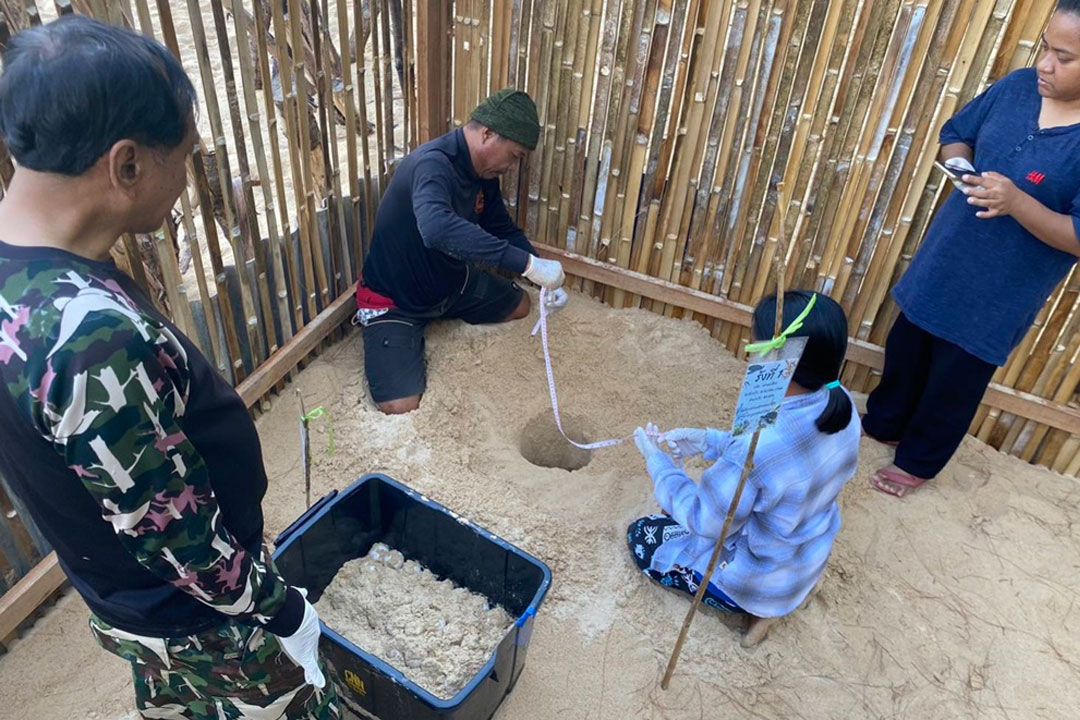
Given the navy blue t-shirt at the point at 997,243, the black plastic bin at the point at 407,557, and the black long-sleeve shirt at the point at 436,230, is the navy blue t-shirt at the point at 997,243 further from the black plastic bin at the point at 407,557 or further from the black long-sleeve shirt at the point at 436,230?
the black plastic bin at the point at 407,557

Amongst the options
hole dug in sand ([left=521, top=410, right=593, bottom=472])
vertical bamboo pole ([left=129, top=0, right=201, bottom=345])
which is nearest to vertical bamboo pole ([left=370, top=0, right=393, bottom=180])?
vertical bamboo pole ([left=129, top=0, right=201, bottom=345])

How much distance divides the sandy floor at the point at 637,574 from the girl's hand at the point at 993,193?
1.16 meters

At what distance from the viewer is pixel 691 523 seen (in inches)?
84.8

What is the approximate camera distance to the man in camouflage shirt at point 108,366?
3.37 ft

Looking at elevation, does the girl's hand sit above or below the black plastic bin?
above

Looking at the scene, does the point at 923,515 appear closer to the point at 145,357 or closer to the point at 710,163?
the point at 710,163

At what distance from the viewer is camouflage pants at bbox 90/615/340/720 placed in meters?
1.46

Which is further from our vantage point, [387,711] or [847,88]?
[847,88]

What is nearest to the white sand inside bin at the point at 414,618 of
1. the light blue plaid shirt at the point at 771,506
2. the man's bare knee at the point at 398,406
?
the light blue plaid shirt at the point at 771,506

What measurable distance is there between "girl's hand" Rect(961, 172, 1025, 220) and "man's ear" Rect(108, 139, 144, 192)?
88.1 inches

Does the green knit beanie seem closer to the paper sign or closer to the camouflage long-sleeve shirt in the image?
the paper sign

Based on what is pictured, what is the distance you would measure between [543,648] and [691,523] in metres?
0.64

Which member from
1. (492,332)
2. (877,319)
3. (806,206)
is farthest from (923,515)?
(492,332)

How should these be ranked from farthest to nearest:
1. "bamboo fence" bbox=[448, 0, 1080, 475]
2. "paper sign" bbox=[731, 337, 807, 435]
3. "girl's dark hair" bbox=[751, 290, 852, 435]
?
"bamboo fence" bbox=[448, 0, 1080, 475] → "girl's dark hair" bbox=[751, 290, 852, 435] → "paper sign" bbox=[731, 337, 807, 435]
